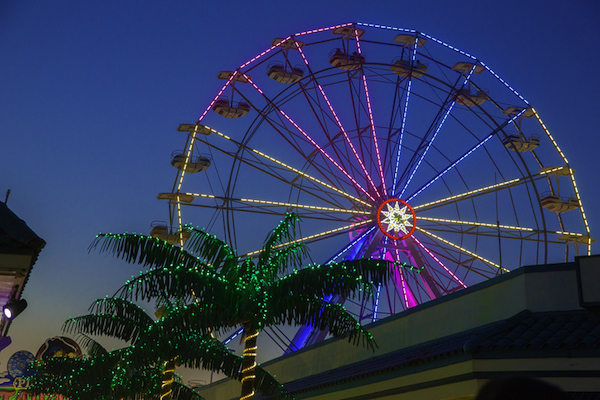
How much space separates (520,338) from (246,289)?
169 inches

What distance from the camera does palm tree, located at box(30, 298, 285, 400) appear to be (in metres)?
11.5

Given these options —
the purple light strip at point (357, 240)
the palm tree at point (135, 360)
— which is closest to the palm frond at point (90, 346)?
the palm tree at point (135, 360)

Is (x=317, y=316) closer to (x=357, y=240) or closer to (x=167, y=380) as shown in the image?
(x=167, y=380)

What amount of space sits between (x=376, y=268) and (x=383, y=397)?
8.17 ft

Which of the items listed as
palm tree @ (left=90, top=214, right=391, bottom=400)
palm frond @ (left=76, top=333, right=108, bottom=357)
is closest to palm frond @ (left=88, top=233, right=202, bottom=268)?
palm tree @ (left=90, top=214, right=391, bottom=400)

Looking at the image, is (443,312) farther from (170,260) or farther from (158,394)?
(158,394)

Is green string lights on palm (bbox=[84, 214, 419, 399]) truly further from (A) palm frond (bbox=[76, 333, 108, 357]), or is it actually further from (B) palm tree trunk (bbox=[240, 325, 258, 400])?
(A) palm frond (bbox=[76, 333, 108, 357])

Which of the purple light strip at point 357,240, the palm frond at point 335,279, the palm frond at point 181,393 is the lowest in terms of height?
the palm frond at point 181,393

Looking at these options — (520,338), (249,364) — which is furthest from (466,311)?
(249,364)

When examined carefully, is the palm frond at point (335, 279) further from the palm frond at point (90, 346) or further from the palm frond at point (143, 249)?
the palm frond at point (90, 346)

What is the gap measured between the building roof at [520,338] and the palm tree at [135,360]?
2.50 metres

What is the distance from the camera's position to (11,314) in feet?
24.7

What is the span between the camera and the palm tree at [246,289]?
11.7 meters

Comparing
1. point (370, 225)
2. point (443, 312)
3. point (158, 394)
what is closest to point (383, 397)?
point (443, 312)
